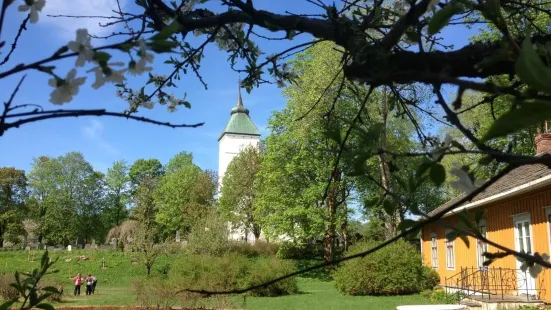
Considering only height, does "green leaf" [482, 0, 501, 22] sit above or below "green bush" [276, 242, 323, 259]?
above

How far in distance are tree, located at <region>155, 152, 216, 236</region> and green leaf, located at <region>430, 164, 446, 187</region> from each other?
4612 cm

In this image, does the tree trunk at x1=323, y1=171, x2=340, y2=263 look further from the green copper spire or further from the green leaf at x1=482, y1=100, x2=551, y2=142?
the green copper spire

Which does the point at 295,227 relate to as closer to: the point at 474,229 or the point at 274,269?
the point at 274,269

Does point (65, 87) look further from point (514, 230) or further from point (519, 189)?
point (514, 230)

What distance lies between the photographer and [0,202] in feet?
159

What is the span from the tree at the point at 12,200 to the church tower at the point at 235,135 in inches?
881

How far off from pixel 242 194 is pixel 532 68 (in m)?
43.4

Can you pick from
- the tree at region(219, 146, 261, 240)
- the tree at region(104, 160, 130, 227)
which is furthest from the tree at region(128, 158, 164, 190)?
the tree at region(219, 146, 261, 240)

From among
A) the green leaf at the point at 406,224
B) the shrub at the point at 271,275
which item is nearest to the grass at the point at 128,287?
the shrub at the point at 271,275

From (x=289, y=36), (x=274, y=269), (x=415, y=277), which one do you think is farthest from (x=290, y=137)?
(x=289, y=36)

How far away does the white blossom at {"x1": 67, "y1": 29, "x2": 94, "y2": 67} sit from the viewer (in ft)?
2.82

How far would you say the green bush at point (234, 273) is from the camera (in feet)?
67.7

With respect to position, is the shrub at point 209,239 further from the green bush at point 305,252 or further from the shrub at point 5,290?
the shrub at point 5,290

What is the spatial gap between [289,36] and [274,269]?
780 inches
